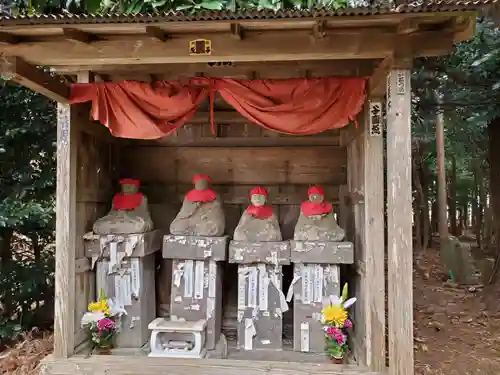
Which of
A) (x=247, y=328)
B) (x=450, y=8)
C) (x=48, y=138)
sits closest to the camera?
(x=450, y=8)

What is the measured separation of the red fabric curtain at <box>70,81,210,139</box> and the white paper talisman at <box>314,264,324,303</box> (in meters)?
1.93

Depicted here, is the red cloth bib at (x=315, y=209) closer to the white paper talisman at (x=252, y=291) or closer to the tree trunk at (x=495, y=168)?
the white paper talisman at (x=252, y=291)

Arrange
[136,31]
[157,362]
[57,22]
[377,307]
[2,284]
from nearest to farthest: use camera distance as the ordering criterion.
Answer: [57,22] < [136,31] < [377,307] < [157,362] < [2,284]

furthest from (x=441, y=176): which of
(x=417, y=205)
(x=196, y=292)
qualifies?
(x=196, y=292)

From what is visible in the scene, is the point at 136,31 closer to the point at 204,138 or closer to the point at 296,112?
the point at 296,112

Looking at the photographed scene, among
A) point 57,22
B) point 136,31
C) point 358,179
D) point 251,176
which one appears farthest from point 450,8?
point 251,176

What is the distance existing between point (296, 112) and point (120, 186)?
2.56 m

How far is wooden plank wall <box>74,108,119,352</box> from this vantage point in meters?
4.29

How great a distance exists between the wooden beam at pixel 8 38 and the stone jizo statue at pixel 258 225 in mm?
2519

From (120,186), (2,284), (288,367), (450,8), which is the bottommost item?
(288,367)

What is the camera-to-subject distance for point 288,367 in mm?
3812

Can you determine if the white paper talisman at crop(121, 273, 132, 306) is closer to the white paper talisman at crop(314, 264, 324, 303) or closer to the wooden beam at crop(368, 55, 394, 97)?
the white paper talisman at crop(314, 264, 324, 303)

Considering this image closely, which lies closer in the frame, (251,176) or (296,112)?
(296,112)

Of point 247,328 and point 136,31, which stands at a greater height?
point 136,31
